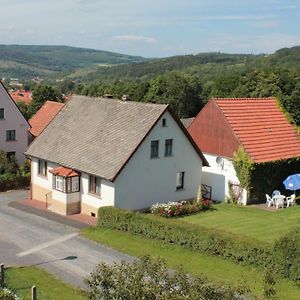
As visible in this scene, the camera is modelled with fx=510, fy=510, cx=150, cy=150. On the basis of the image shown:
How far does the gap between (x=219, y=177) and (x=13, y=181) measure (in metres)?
16.2

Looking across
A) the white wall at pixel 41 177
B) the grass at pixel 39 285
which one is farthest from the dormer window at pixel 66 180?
the grass at pixel 39 285

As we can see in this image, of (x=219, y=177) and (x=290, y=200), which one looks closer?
(x=290, y=200)

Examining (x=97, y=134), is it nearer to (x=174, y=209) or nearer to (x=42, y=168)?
(x=42, y=168)

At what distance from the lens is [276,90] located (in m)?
87.1

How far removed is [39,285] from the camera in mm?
21094

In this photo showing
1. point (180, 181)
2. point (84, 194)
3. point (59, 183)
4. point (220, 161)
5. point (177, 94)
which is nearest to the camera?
point (84, 194)

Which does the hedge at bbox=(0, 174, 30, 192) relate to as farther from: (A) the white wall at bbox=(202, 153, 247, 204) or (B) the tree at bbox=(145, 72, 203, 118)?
(B) the tree at bbox=(145, 72, 203, 118)

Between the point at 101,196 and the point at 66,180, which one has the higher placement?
the point at 66,180

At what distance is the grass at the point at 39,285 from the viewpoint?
65.1ft

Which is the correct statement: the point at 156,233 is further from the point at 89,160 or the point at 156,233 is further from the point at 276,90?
the point at 276,90

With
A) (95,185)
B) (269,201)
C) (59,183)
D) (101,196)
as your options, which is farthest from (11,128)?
(269,201)

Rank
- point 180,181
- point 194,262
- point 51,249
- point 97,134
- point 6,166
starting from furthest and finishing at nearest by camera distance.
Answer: point 6,166 < point 180,181 < point 97,134 < point 51,249 < point 194,262

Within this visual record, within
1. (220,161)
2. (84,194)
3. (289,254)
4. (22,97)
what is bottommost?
(289,254)

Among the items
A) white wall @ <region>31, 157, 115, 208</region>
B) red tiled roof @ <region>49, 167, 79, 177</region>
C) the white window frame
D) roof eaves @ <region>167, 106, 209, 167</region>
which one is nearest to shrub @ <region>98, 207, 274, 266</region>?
white wall @ <region>31, 157, 115, 208</region>
